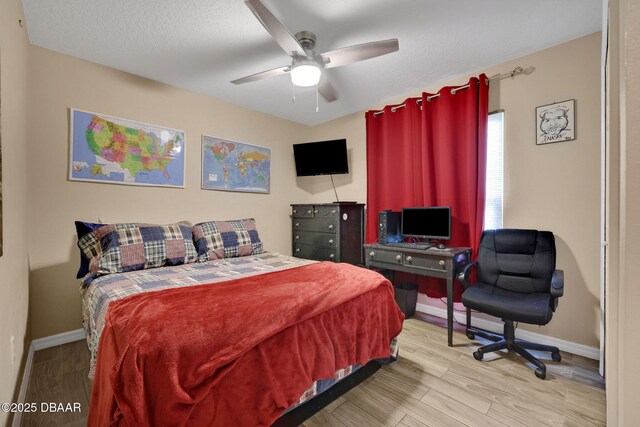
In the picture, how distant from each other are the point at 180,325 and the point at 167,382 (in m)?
0.21

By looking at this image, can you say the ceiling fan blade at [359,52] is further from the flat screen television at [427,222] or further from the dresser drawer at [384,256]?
the dresser drawer at [384,256]

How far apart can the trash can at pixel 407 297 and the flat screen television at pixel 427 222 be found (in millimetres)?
586

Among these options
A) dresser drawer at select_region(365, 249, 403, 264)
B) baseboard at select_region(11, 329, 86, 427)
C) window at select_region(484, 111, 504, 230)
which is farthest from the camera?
dresser drawer at select_region(365, 249, 403, 264)

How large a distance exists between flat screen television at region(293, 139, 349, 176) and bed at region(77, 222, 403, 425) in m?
1.98

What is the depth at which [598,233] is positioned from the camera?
7.04 feet

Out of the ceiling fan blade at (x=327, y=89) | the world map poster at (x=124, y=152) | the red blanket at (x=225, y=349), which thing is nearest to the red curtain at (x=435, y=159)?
the ceiling fan blade at (x=327, y=89)

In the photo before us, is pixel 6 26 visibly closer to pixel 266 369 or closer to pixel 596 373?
pixel 266 369

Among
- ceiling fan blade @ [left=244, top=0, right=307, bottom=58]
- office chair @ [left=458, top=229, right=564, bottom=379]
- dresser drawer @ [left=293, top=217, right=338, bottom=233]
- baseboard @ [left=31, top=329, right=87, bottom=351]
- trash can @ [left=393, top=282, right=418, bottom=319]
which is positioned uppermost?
ceiling fan blade @ [left=244, top=0, right=307, bottom=58]

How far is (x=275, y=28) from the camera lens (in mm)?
1676

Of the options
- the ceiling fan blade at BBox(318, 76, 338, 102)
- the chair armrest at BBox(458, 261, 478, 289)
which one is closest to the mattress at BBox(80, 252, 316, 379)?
the chair armrest at BBox(458, 261, 478, 289)

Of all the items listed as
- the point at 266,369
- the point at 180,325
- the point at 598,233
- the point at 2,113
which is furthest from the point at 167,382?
the point at 598,233

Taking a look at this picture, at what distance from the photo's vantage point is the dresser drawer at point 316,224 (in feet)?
11.4

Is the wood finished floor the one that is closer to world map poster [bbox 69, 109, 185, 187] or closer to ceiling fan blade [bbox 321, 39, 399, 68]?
world map poster [bbox 69, 109, 185, 187]

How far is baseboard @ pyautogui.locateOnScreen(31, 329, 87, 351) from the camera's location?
229 centimetres
